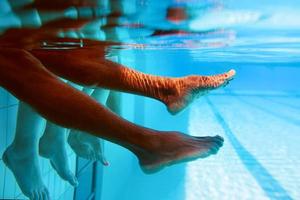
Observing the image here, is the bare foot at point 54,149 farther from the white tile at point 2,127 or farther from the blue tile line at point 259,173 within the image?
the blue tile line at point 259,173

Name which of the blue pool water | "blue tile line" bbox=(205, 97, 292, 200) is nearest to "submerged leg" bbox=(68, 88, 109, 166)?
the blue pool water

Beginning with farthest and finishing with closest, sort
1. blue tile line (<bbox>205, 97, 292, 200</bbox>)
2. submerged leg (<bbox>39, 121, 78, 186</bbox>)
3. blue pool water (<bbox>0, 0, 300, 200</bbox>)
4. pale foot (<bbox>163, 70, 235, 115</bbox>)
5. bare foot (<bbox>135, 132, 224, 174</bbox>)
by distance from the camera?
blue tile line (<bbox>205, 97, 292, 200</bbox>), submerged leg (<bbox>39, 121, 78, 186</bbox>), pale foot (<bbox>163, 70, 235, 115</bbox>), blue pool water (<bbox>0, 0, 300, 200</bbox>), bare foot (<bbox>135, 132, 224, 174</bbox>)

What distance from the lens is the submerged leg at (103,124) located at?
1.37 m

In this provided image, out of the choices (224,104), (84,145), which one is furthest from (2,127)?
(224,104)

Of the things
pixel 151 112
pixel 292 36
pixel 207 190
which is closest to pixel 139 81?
pixel 292 36

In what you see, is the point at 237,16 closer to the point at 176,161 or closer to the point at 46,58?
the point at 176,161

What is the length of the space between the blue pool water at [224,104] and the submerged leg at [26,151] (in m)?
0.39

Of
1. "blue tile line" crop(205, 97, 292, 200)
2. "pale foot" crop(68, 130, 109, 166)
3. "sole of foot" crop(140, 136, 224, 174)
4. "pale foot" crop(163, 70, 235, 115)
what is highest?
"pale foot" crop(163, 70, 235, 115)

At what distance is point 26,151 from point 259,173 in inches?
208

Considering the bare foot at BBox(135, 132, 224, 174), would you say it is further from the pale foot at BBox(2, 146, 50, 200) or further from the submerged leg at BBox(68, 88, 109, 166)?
the submerged leg at BBox(68, 88, 109, 166)

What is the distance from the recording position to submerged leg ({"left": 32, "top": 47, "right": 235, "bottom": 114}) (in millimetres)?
1779

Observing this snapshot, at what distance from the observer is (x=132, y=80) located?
1808 mm

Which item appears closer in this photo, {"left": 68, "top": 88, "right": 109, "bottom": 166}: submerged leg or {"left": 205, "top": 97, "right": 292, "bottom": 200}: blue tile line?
{"left": 68, "top": 88, "right": 109, "bottom": 166}: submerged leg

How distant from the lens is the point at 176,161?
1.37 metres
